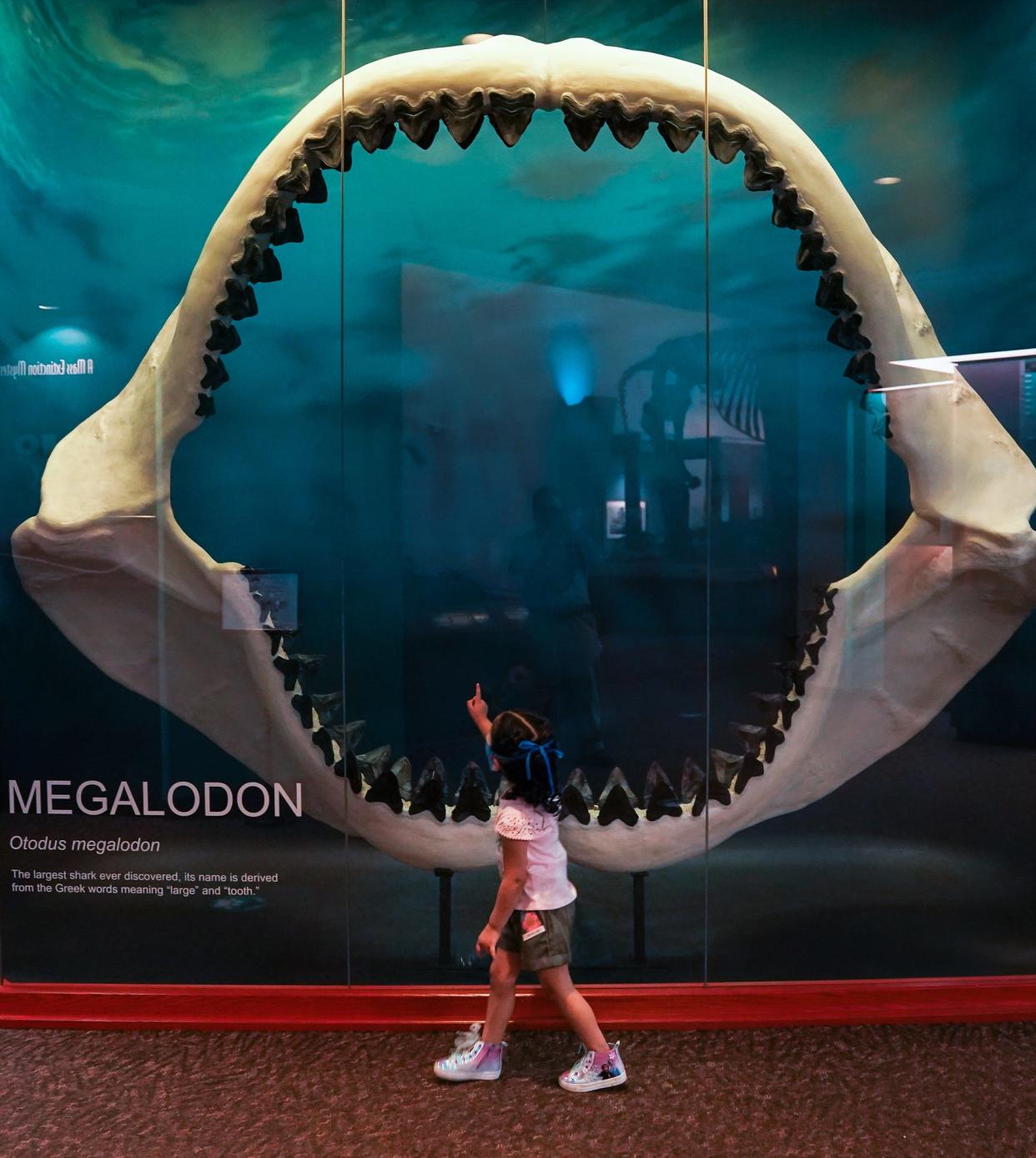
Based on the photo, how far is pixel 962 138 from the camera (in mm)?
3430

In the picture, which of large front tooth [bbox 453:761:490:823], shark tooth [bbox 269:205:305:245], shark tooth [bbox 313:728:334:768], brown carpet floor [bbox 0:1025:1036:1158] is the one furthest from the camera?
shark tooth [bbox 313:728:334:768]

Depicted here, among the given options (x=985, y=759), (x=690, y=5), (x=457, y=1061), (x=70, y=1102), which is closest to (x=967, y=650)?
(x=985, y=759)

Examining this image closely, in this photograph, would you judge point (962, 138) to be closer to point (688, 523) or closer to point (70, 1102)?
point (688, 523)

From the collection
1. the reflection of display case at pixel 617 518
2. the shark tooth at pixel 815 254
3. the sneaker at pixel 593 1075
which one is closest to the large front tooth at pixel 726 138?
the shark tooth at pixel 815 254

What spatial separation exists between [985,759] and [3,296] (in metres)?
3.63

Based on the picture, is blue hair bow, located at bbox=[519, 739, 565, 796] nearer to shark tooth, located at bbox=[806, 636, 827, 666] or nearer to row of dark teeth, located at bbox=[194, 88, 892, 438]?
shark tooth, located at bbox=[806, 636, 827, 666]

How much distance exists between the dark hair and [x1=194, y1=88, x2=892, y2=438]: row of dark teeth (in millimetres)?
1344

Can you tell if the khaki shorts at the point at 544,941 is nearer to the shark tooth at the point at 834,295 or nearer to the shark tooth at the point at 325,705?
the shark tooth at the point at 325,705

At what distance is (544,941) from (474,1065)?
42 cm

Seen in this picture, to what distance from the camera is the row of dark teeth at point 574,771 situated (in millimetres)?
3189

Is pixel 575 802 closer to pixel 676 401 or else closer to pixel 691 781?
pixel 691 781

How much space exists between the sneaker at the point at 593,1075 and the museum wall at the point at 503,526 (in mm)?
544

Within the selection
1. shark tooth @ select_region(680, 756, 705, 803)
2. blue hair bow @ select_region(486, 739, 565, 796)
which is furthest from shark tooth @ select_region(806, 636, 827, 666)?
blue hair bow @ select_region(486, 739, 565, 796)

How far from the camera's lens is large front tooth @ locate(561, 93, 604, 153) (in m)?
2.78
